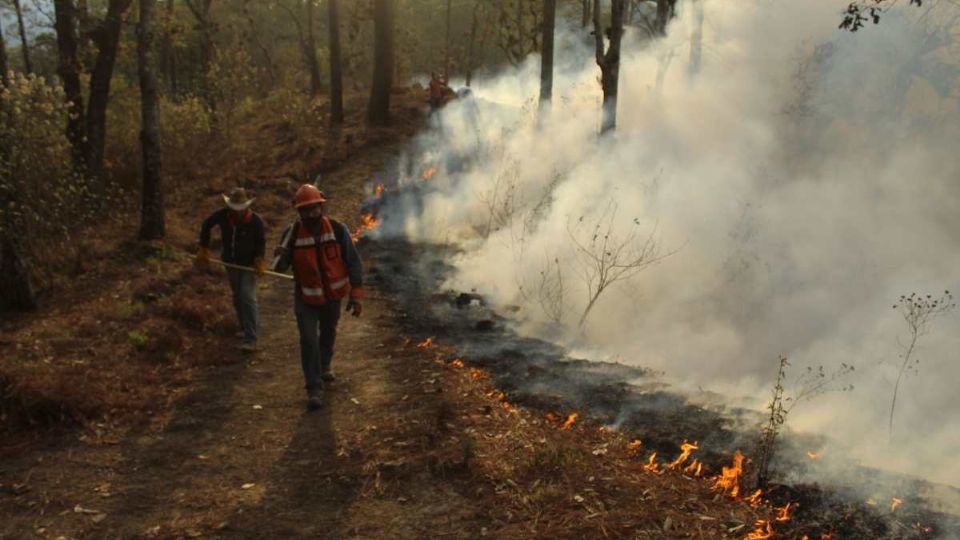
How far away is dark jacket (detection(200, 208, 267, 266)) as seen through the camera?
7.38 metres

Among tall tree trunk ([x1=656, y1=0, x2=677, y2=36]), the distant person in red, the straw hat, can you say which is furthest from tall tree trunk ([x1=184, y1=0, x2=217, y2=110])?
tall tree trunk ([x1=656, y1=0, x2=677, y2=36])

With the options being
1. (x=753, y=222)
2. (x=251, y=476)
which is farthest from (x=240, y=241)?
(x=753, y=222)

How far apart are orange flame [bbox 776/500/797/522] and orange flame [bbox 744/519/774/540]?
0.12 m

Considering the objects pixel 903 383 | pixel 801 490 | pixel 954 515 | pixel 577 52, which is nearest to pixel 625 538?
pixel 801 490

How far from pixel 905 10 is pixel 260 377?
54.0 ft

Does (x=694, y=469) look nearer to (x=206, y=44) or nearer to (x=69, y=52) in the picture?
(x=69, y=52)

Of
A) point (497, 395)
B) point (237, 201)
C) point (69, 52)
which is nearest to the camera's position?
point (497, 395)

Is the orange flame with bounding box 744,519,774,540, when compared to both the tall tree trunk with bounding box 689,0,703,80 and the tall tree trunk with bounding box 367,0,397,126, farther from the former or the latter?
the tall tree trunk with bounding box 367,0,397,126

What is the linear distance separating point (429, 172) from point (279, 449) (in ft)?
40.8

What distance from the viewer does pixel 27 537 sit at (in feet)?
13.7

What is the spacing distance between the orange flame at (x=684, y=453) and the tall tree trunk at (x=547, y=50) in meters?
14.7

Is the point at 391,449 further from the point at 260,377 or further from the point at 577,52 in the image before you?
the point at 577,52

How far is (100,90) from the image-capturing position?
12953 millimetres

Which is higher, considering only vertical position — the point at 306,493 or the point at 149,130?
the point at 149,130
